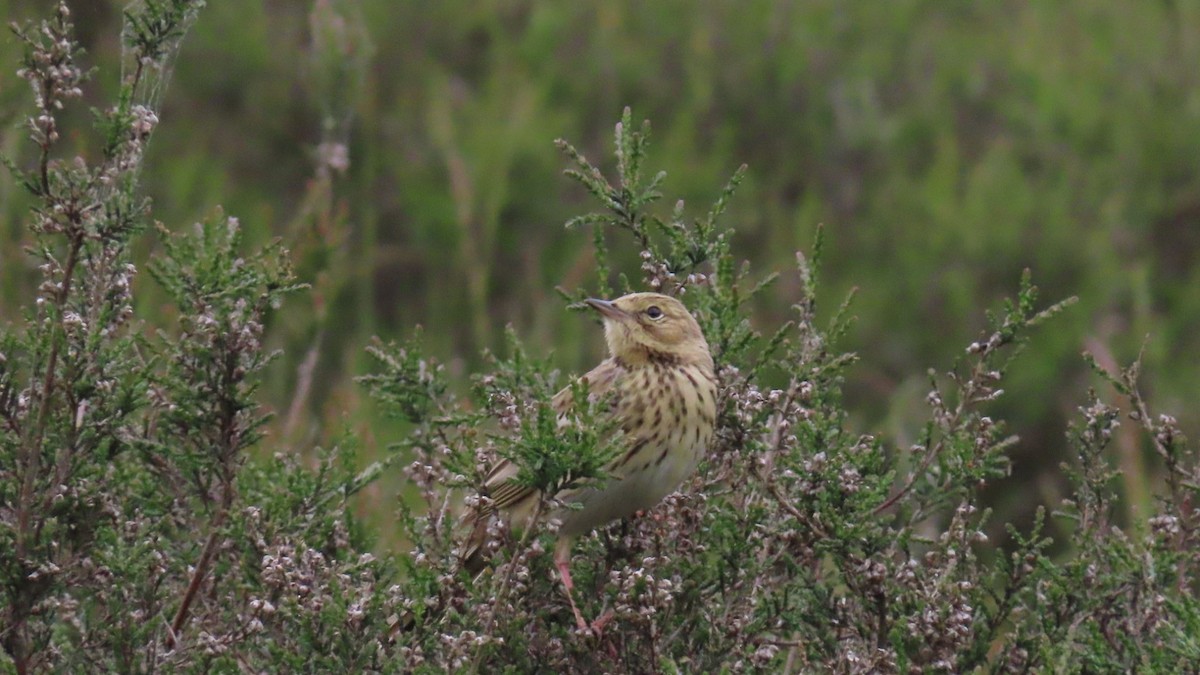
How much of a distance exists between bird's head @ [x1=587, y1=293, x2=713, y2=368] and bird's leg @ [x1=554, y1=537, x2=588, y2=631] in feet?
1.82

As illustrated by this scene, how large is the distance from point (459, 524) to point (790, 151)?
936 cm

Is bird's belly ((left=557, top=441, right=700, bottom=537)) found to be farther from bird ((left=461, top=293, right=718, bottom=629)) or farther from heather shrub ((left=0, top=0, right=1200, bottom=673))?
heather shrub ((left=0, top=0, right=1200, bottom=673))

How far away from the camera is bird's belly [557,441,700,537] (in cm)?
388

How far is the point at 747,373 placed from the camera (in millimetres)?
3926

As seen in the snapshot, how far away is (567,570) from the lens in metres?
3.83

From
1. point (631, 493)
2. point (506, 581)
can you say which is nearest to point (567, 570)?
point (631, 493)

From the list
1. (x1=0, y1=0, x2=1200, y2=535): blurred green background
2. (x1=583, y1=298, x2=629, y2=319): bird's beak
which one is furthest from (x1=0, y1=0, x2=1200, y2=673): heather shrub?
(x1=0, y1=0, x2=1200, y2=535): blurred green background

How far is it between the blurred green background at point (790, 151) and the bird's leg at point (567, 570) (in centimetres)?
556

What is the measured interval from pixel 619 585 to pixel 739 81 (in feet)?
32.2

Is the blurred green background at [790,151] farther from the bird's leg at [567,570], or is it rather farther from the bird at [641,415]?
the bird's leg at [567,570]

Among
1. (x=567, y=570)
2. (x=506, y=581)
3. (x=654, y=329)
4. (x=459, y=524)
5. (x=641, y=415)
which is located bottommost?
(x=506, y=581)

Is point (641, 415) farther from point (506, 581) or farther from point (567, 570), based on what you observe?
point (506, 581)

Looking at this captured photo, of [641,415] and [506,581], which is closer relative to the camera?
[506,581]

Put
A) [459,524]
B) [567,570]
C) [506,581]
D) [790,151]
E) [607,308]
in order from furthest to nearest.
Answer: [790,151], [607,308], [567,570], [459,524], [506,581]
